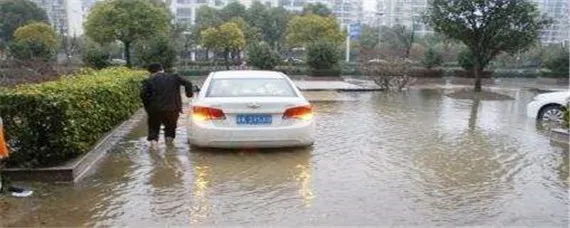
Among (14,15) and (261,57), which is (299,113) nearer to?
(261,57)

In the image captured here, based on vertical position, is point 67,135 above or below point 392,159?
above

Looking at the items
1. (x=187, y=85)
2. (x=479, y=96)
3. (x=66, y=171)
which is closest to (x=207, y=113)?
(x=187, y=85)

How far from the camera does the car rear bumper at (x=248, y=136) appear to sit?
8.62m

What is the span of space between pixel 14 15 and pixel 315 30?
30544 millimetres

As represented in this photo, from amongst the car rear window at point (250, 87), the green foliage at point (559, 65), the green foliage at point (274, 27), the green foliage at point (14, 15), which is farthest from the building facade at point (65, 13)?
the car rear window at point (250, 87)

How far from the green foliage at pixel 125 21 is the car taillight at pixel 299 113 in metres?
26.6

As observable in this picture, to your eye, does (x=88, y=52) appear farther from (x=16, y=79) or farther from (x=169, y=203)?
(x=169, y=203)

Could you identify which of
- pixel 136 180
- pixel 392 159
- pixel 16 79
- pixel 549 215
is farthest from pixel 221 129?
pixel 16 79

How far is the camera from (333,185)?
707cm

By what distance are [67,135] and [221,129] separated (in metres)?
2.05

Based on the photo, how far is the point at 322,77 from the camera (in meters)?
34.6

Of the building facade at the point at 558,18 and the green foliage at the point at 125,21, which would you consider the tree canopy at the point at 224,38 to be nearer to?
the green foliage at the point at 125,21

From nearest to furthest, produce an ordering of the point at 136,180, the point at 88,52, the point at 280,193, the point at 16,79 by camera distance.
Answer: the point at 280,193 < the point at 136,180 < the point at 16,79 < the point at 88,52

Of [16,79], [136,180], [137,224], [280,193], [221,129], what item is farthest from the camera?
[16,79]
